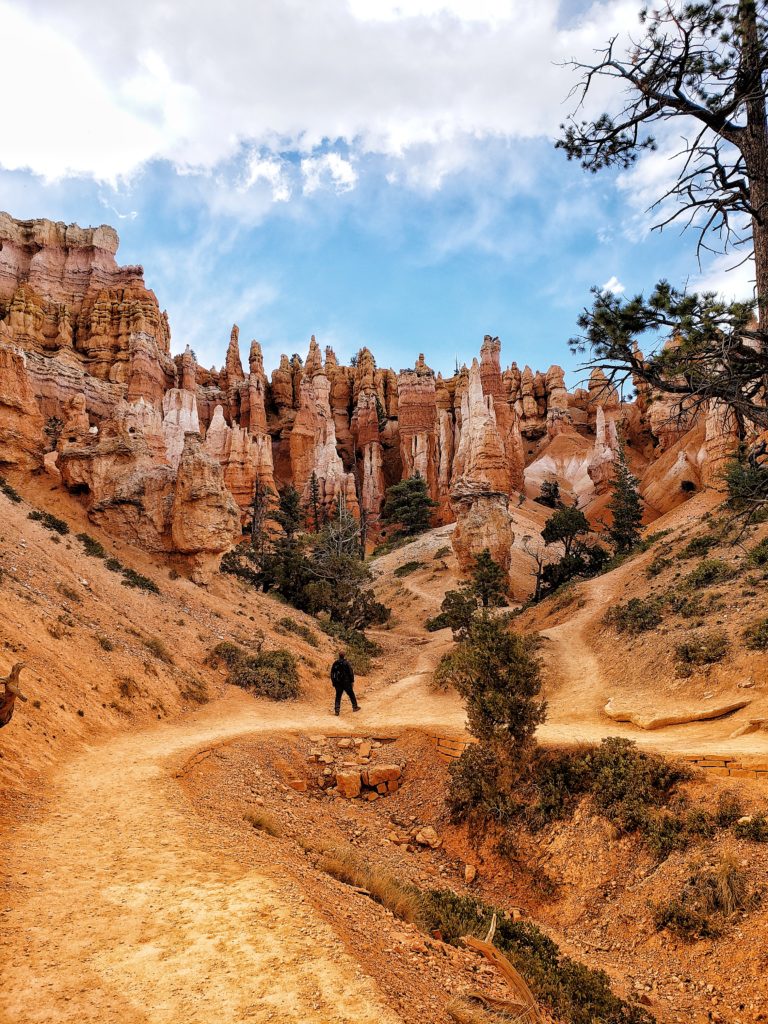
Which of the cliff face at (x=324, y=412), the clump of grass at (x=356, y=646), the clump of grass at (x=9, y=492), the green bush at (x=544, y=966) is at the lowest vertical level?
the green bush at (x=544, y=966)

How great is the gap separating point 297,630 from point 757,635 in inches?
697

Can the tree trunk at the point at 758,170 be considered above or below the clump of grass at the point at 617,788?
above

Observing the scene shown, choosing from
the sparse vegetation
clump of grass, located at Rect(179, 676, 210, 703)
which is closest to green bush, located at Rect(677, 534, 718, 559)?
the sparse vegetation

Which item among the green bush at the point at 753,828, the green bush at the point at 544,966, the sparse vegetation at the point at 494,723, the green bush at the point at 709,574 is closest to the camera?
the green bush at the point at 544,966

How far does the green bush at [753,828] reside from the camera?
7.02m

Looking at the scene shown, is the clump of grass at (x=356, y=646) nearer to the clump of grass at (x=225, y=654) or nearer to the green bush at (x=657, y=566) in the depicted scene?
the clump of grass at (x=225, y=654)

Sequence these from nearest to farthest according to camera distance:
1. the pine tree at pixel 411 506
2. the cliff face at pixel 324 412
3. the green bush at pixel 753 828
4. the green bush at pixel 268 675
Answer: the green bush at pixel 753 828 → the green bush at pixel 268 675 → the cliff face at pixel 324 412 → the pine tree at pixel 411 506

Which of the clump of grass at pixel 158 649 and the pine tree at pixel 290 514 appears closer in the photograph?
the clump of grass at pixel 158 649

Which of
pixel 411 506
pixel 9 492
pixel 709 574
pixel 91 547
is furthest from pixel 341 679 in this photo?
pixel 411 506

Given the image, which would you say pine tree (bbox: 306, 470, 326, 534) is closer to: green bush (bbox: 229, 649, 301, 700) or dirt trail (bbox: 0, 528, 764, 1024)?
green bush (bbox: 229, 649, 301, 700)

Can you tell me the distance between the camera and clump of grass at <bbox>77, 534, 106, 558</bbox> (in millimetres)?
20592

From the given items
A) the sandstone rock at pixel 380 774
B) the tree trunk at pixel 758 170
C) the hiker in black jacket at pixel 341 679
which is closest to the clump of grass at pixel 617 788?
the sandstone rock at pixel 380 774

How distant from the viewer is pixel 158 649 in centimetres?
1634

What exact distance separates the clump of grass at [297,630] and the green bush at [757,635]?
53.2 feet
